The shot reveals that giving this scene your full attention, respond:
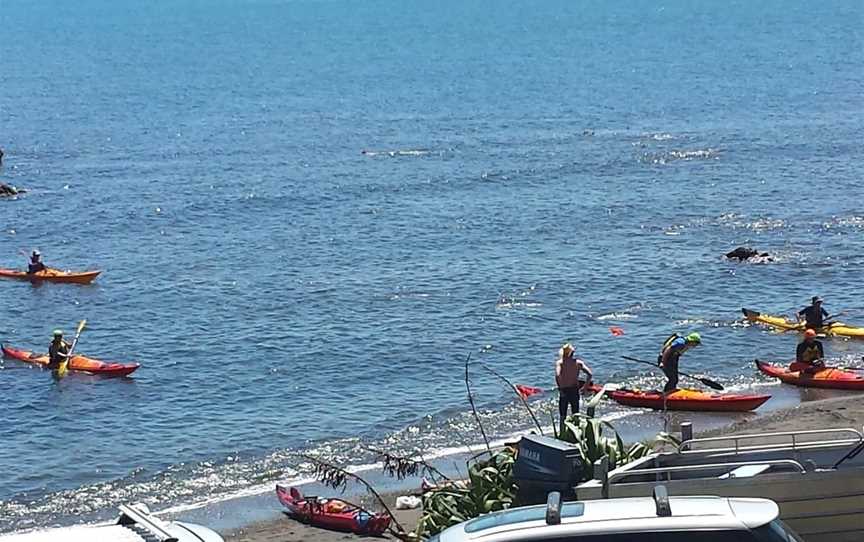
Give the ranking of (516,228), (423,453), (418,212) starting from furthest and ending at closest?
(418,212) → (516,228) → (423,453)

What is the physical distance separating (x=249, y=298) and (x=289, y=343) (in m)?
5.49

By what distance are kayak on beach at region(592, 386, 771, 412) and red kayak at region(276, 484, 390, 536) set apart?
810 cm

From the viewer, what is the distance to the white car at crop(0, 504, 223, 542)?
10.3m

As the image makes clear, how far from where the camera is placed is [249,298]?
4103 centimetres

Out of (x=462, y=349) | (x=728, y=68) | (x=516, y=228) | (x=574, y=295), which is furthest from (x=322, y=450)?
(x=728, y=68)

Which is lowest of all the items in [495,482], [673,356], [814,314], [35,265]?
[35,265]

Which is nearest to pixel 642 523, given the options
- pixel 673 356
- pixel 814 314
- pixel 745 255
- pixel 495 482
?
pixel 495 482

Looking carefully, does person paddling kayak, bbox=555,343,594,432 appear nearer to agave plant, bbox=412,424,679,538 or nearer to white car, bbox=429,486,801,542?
agave plant, bbox=412,424,679,538

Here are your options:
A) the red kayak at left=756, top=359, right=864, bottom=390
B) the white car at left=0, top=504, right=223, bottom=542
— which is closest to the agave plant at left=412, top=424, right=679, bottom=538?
the white car at left=0, top=504, right=223, bottom=542

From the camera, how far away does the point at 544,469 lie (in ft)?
42.8

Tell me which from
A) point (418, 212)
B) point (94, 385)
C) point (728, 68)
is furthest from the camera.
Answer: point (728, 68)

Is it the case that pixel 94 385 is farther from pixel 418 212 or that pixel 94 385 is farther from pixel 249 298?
pixel 418 212

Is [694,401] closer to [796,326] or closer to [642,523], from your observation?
[796,326]

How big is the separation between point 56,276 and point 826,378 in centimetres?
2454
